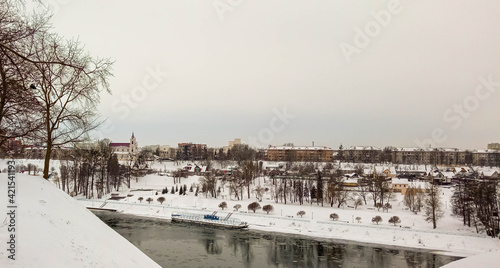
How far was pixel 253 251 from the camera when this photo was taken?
24344 millimetres

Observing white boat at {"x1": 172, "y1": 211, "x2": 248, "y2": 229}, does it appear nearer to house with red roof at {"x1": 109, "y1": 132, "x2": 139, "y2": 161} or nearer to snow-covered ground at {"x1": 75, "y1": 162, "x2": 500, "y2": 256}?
snow-covered ground at {"x1": 75, "y1": 162, "x2": 500, "y2": 256}

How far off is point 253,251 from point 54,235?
62.0 ft

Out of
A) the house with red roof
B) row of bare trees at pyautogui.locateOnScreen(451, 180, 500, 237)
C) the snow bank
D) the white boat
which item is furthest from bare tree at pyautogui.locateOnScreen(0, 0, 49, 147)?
the house with red roof

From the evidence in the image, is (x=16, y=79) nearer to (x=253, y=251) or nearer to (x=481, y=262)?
(x=481, y=262)

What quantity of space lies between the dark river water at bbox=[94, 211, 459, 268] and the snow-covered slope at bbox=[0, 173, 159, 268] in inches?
445

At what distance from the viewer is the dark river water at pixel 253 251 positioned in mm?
21344

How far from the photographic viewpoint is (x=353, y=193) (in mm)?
48094

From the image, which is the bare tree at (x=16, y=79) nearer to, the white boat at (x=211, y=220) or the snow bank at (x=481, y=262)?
the snow bank at (x=481, y=262)

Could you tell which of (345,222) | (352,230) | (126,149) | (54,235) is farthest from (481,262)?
(126,149)

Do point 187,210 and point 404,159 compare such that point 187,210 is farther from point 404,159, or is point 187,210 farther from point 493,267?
point 404,159

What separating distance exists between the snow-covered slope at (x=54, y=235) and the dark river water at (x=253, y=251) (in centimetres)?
1131

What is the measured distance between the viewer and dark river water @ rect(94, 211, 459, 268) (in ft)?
70.0

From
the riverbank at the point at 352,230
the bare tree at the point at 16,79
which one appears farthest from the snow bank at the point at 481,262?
the riverbank at the point at 352,230

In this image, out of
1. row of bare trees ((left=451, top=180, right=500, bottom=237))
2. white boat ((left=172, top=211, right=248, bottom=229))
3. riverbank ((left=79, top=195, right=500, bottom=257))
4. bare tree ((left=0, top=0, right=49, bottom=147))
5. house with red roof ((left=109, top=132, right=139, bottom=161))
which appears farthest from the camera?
house with red roof ((left=109, top=132, right=139, bottom=161))
